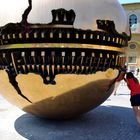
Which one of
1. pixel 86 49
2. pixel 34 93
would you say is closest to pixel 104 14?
pixel 86 49

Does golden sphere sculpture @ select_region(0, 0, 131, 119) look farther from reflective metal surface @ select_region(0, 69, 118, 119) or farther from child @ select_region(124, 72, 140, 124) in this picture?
child @ select_region(124, 72, 140, 124)

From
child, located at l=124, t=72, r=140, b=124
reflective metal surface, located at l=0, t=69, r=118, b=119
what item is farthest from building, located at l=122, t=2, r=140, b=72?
reflective metal surface, located at l=0, t=69, r=118, b=119

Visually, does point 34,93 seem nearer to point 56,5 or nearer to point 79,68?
point 79,68

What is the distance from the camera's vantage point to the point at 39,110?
507 cm

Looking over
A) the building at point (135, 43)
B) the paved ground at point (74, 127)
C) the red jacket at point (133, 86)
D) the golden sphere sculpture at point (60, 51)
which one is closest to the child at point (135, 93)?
the red jacket at point (133, 86)

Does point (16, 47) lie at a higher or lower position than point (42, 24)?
lower

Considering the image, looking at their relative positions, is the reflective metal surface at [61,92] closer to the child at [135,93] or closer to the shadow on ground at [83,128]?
the shadow on ground at [83,128]

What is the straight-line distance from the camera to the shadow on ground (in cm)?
488

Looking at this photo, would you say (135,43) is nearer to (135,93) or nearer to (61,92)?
(135,93)

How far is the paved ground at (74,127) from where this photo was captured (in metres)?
4.88

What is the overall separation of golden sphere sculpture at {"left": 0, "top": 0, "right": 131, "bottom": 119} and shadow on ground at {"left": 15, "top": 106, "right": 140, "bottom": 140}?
0.46 meters

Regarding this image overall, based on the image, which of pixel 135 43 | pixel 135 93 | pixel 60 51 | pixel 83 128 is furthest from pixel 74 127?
pixel 135 43

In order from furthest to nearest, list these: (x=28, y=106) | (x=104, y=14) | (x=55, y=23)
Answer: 1. (x=28, y=106)
2. (x=104, y=14)
3. (x=55, y=23)

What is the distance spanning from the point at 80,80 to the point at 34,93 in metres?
0.75
